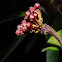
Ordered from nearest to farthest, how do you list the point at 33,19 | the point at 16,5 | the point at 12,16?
1. the point at 33,19
2. the point at 12,16
3. the point at 16,5

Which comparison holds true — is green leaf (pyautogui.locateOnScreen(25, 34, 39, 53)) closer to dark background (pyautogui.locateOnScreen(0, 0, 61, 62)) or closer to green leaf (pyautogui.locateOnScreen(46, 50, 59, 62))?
dark background (pyautogui.locateOnScreen(0, 0, 61, 62))

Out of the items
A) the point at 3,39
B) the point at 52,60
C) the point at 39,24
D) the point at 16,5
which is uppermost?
the point at 16,5

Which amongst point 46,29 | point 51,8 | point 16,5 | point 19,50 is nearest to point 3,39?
point 19,50

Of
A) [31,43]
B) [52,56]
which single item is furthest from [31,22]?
[31,43]

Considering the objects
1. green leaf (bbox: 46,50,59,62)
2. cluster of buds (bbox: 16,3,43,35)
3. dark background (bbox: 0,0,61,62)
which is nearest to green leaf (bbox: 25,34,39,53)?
dark background (bbox: 0,0,61,62)

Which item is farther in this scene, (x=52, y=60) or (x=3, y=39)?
(x=3, y=39)

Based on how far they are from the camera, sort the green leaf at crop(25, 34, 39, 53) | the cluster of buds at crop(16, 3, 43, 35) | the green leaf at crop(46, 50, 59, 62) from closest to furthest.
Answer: the cluster of buds at crop(16, 3, 43, 35) → the green leaf at crop(46, 50, 59, 62) → the green leaf at crop(25, 34, 39, 53)

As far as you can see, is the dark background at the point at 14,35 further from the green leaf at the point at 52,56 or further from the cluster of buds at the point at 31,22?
the cluster of buds at the point at 31,22

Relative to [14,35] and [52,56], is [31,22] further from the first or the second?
[14,35]

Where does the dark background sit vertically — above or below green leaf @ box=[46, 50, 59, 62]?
above

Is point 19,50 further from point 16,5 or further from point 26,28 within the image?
point 26,28
